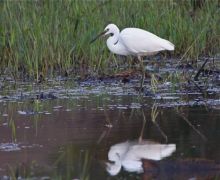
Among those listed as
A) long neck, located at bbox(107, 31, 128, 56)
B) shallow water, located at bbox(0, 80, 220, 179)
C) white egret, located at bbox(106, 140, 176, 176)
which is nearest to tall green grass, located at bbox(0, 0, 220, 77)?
long neck, located at bbox(107, 31, 128, 56)

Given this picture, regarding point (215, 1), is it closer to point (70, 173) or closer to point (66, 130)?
point (66, 130)

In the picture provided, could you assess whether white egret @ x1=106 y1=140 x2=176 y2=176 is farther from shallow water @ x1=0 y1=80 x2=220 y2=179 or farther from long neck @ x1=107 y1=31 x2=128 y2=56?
long neck @ x1=107 y1=31 x2=128 y2=56

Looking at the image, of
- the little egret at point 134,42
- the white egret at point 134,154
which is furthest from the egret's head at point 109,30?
the white egret at point 134,154

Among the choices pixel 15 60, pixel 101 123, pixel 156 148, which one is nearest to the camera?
pixel 156 148

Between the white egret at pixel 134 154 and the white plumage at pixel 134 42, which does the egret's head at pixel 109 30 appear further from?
the white egret at pixel 134 154

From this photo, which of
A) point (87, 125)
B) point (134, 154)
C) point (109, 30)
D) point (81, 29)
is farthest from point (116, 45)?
point (134, 154)

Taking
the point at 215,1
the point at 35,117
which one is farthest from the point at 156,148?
the point at 215,1

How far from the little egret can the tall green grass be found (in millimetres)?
216

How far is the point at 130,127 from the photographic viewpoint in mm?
6805

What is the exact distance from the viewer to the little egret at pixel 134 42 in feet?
33.0

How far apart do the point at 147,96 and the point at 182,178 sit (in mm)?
3643

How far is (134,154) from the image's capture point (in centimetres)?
581

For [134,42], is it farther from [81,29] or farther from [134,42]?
[81,29]

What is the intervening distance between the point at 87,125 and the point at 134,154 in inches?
44.4
